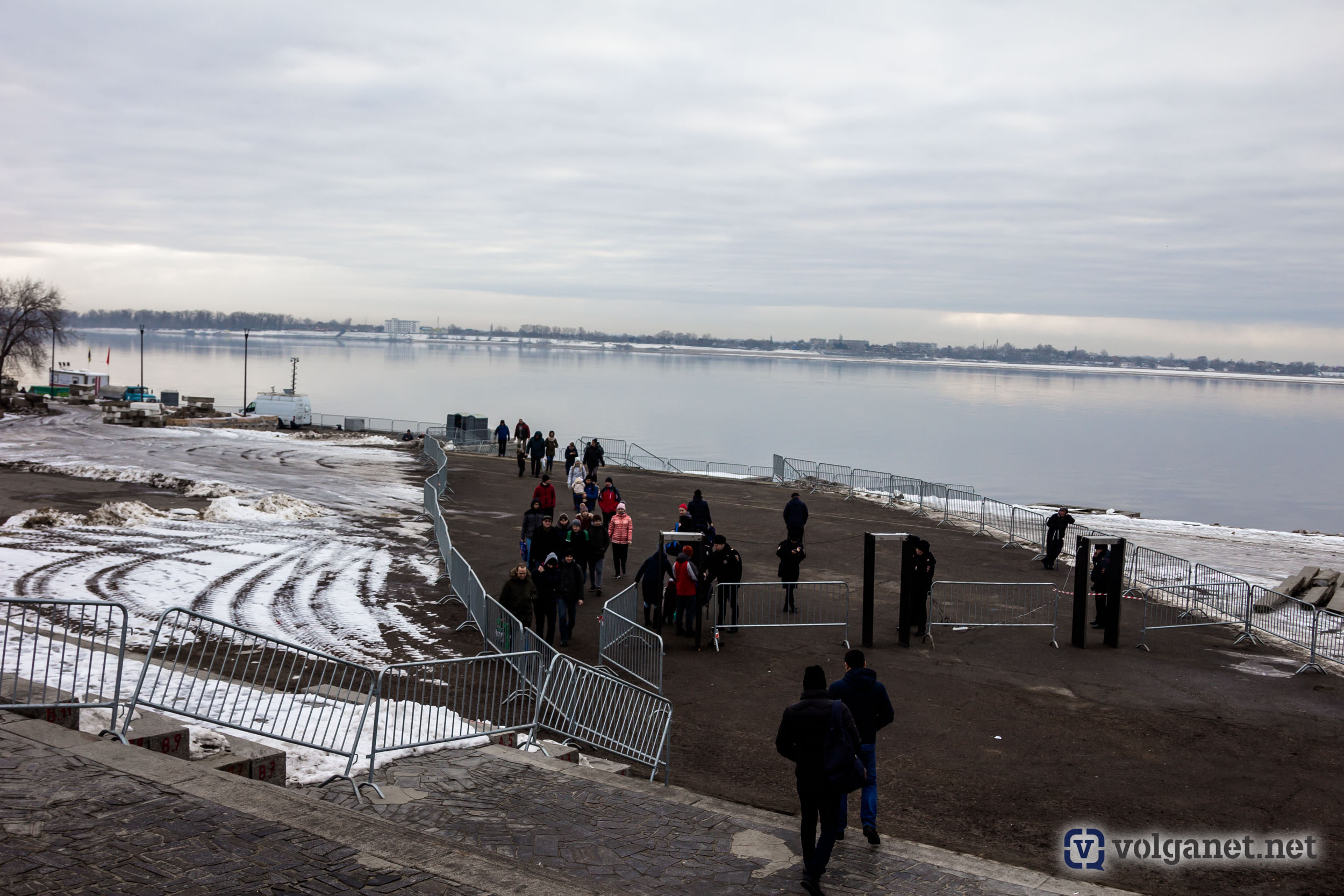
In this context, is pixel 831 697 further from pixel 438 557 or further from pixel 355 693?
pixel 438 557

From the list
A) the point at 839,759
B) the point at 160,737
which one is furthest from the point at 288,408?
the point at 839,759

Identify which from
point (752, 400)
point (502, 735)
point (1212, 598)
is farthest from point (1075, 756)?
point (752, 400)

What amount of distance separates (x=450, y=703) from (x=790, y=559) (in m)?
7.17

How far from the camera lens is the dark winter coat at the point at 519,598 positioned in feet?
43.7

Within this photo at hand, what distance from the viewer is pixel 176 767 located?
7438 mm

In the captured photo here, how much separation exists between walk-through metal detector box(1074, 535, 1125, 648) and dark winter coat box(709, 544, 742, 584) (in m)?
5.56

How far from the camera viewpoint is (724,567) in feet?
52.3

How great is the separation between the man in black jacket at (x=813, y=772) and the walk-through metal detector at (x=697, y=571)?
316 inches

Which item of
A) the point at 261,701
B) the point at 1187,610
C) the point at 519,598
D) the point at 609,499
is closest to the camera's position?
the point at 261,701

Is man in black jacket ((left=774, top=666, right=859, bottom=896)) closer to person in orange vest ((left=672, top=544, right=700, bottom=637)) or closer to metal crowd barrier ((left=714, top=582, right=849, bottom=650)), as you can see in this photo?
metal crowd barrier ((left=714, top=582, right=849, bottom=650))

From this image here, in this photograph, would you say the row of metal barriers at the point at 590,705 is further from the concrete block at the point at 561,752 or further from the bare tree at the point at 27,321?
the bare tree at the point at 27,321

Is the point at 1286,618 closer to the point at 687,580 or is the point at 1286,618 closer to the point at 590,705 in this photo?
the point at 687,580

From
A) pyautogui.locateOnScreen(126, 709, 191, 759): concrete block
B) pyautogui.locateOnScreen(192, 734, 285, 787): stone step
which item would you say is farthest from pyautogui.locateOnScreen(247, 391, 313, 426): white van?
pyautogui.locateOnScreen(192, 734, 285, 787): stone step

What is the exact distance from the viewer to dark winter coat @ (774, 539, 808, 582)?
16922 millimetres
